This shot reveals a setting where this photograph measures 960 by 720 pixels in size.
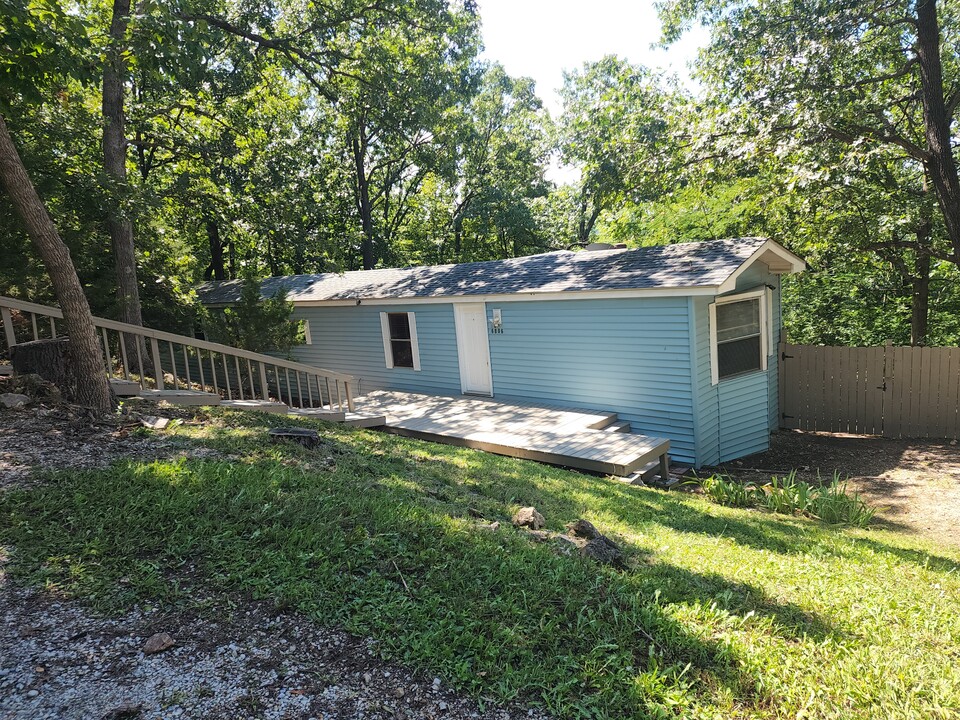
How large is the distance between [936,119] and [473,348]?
8851mm

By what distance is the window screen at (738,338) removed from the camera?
30.4 feet

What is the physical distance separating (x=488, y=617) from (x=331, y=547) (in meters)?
1.12

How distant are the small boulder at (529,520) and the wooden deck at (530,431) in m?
3.05

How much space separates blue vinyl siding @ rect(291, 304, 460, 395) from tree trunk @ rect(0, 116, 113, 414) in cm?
692

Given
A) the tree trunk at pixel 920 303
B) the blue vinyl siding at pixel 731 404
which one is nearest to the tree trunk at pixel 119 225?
the blue vinyl siding at pixel 731 404

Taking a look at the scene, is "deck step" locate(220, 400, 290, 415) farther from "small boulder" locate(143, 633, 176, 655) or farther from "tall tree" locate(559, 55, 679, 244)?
"tall tree" locate(559, 55, 679, 244)

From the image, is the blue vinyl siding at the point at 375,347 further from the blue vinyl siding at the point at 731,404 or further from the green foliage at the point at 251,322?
the blue vinyl siding at the point at 731,404

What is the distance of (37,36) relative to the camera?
5793mm

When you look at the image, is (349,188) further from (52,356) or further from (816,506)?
(816,506)

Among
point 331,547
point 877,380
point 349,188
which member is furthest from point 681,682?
point 349,188

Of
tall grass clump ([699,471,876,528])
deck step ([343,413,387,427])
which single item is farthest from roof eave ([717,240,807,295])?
deck step ([343,413,387,427])

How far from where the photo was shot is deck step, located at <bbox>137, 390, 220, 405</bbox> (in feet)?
23.0

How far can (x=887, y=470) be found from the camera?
8.55 m

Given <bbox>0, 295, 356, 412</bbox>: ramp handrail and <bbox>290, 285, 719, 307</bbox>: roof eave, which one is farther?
<bbox>290, 285, 719, 307</bbox>: roof eave
